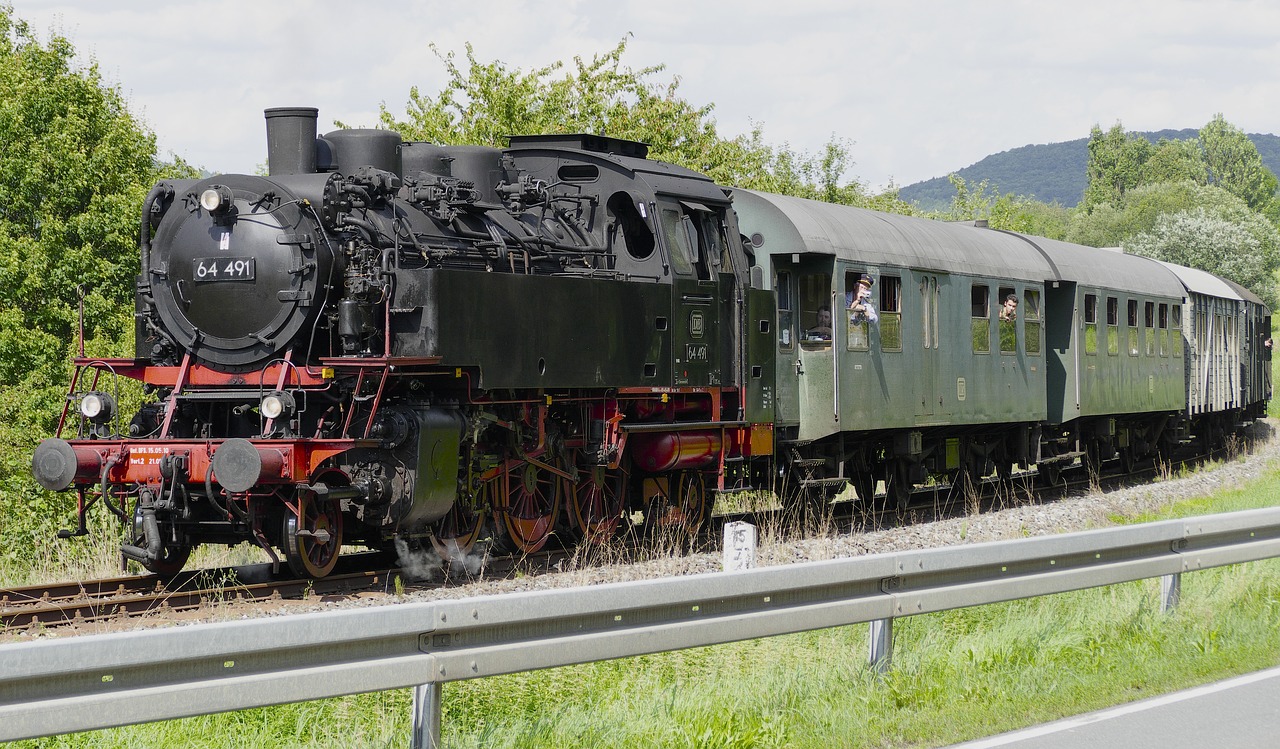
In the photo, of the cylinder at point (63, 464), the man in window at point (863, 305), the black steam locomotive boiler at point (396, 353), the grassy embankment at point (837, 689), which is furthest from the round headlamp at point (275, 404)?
the man in window at point (863, 305)

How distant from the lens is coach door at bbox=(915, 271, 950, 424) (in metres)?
15.8

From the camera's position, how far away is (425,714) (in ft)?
16.7

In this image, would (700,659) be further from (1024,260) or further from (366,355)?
(1024,260)

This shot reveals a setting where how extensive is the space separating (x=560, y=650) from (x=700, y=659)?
1.77m

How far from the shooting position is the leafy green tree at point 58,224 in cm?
2552

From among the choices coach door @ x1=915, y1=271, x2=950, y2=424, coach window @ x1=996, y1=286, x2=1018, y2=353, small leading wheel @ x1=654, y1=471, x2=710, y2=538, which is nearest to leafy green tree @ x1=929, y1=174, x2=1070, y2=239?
coach window @ x1=996, y1=286, x2=1018, y2=353

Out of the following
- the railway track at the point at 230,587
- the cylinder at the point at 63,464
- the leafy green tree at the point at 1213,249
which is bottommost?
the railway track at the point at 230,587

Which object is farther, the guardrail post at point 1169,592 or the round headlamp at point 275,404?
the round headlamp at point 275,404

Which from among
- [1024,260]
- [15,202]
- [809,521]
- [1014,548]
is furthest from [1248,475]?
[15,202]

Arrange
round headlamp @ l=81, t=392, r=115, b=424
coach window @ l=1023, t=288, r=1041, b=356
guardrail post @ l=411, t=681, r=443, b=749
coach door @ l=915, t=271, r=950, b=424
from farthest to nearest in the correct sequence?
coach window @ l=1023, t=288, r=1041, b=356 → coach door @ l=915, t=271, r=950, b=424 → round headlamp @ l=81, t=392, r=115, b=424 → guardrail post @ l=411, t=681, r=443, b=749

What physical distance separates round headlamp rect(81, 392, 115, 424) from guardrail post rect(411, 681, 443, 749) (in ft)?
20.7

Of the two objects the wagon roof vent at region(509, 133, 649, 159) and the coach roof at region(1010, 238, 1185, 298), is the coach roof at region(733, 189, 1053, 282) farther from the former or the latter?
the wagon roof vent at region(509, 133, 649, 159)

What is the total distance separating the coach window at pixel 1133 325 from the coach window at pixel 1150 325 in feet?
1.34

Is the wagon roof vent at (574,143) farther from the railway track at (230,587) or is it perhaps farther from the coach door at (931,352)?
the coach door at (931,352)
